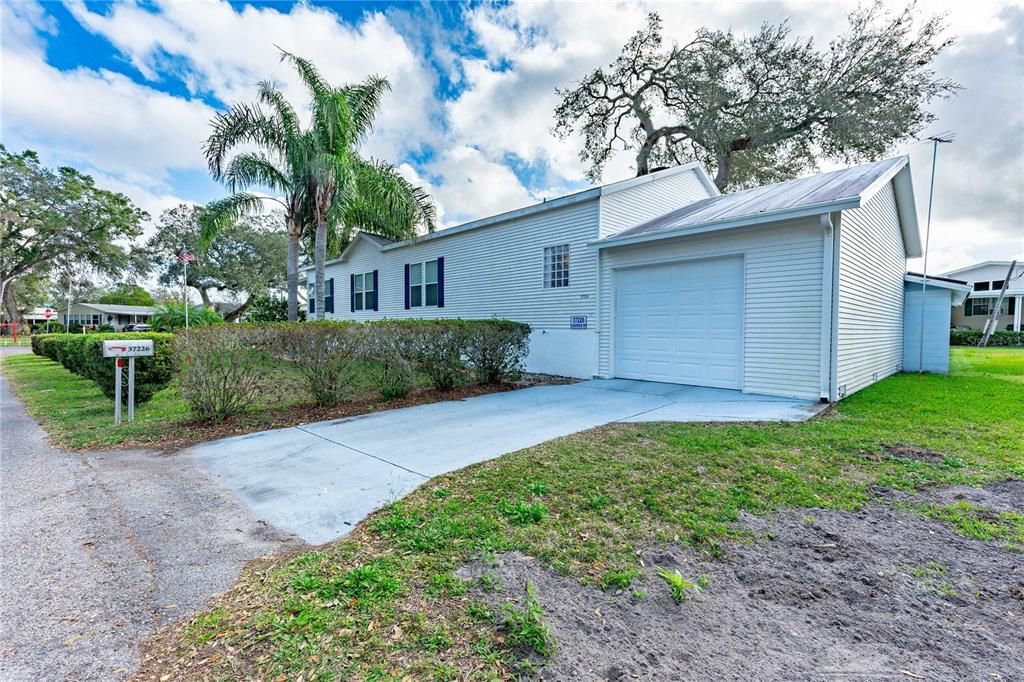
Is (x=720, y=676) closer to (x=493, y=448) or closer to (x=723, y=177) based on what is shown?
(x=493, y=448)

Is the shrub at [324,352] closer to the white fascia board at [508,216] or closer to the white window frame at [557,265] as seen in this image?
the white window frame at [557,265]

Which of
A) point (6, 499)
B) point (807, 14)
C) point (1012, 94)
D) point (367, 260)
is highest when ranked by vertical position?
point (807, 14)

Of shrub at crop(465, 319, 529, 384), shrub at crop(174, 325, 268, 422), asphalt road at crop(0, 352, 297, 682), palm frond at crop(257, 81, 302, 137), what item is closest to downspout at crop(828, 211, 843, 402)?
shrub at crop(465, 319, 529, 384)

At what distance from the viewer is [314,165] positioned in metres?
11.4

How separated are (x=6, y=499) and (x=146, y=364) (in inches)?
137

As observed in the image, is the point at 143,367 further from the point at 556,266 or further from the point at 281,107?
the point at 281,107

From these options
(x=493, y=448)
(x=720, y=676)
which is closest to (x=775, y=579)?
(x=720, y=676)

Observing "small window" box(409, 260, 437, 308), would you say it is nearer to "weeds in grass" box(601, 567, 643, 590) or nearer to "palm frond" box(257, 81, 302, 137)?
"palm frond" box(257, 81, 302, 137)

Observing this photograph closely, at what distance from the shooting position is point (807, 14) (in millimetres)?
16641

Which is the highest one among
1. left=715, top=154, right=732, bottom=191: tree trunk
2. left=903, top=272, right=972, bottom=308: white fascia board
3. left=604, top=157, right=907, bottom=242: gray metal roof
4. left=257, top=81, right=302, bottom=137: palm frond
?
left=715, top=154, right=732, bottom=191: tree trunk

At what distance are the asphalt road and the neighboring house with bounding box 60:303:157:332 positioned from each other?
169 ft

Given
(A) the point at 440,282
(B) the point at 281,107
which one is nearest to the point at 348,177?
(B) the point at 281,107

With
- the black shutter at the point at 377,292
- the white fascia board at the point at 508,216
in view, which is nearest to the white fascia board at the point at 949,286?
the white fascia board at the point at 508,216

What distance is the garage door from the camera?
8.20 metres
